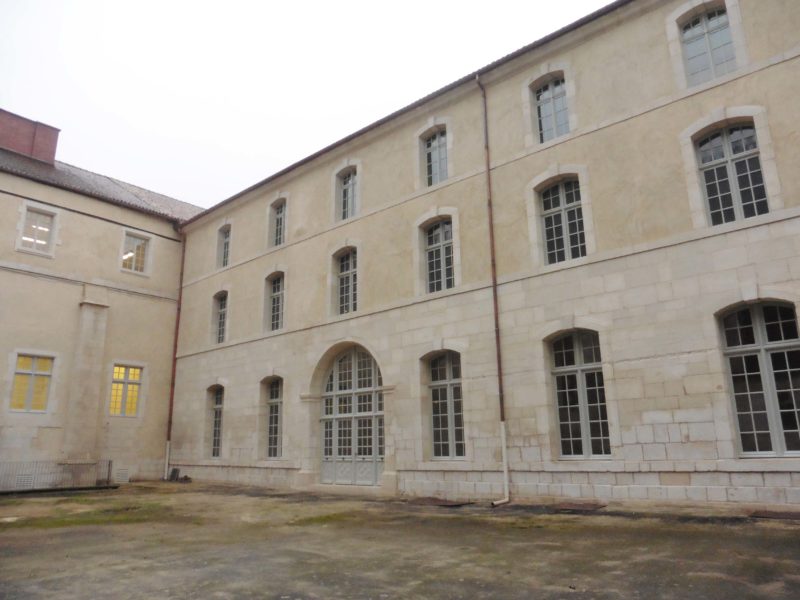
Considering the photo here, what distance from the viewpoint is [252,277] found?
19.5 metres

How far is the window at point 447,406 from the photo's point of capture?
1341 cm

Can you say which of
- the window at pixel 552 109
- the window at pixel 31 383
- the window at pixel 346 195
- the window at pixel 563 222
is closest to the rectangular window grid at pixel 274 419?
the window at pixel 346 195

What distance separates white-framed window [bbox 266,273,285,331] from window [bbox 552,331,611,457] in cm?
963

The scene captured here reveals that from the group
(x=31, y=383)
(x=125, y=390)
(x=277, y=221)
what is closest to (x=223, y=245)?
(x=277, y=221)

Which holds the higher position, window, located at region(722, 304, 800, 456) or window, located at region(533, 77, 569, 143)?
window, located at region(533, 77, 569, 143)

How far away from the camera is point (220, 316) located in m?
20.9

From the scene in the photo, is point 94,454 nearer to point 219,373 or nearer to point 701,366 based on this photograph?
point 219,373

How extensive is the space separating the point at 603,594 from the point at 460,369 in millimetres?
8801

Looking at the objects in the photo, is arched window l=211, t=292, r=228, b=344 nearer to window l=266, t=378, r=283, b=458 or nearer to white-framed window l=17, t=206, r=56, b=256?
window l=266, t=378, r=283, b=458

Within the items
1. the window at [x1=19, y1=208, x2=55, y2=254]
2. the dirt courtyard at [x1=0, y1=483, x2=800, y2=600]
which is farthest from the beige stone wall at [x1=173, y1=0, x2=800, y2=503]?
the window at [x1=19, y1=208, x2=55, y2=254]

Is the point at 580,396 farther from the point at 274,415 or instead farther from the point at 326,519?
the point at 274,415

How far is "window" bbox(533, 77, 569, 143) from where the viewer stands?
43.2 feet

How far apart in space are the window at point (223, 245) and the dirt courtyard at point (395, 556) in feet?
37.8

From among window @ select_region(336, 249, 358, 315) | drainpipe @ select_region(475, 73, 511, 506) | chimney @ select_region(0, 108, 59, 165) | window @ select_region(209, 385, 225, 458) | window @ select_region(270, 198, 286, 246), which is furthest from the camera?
chimney @ select_region(0, 108, 59, 165)
